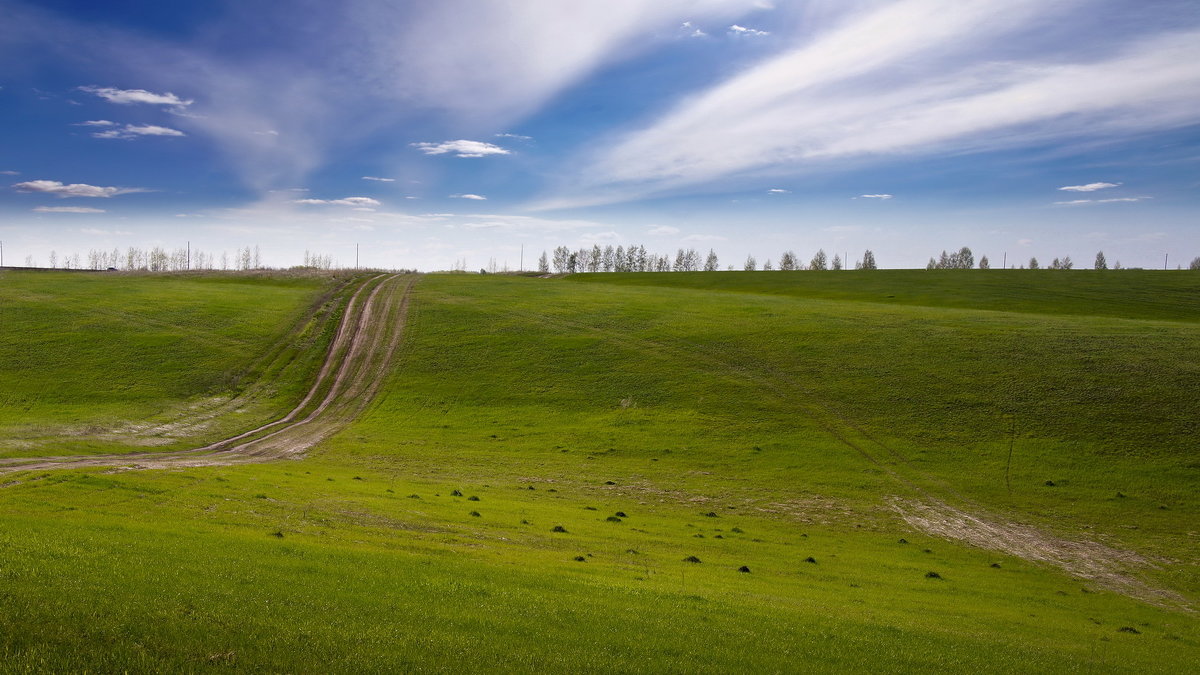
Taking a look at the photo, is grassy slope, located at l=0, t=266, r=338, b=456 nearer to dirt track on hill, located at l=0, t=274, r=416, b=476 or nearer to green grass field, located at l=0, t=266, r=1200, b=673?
green grass field, located at l=0, t=266, r=1200, b=673

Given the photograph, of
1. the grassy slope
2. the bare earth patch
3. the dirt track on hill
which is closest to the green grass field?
the bare earth patch

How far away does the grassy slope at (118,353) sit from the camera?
157 ft

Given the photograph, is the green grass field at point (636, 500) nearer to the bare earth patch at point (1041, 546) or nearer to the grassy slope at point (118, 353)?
the bare earth patch at point (1041, 546)

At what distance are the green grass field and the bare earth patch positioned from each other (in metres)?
0.30

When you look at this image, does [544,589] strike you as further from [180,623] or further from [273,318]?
[273,318]

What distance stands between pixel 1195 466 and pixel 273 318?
3385 inches

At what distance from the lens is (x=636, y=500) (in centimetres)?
3597

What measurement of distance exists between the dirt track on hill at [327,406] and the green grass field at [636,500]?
2.57 m

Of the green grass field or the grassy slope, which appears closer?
the green grass field

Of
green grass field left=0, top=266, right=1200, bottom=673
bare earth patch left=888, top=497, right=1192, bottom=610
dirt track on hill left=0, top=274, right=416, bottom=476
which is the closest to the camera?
green grass field left=0, top=266, right=1200, bottom=673

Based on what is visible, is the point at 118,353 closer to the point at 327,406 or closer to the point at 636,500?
the point at 327,406

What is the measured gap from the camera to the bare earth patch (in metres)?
27.1

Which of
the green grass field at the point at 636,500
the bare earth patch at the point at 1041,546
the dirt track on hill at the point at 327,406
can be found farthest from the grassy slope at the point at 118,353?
the bare earth patch at the point at 1041,546

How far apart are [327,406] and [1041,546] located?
5071 cm
